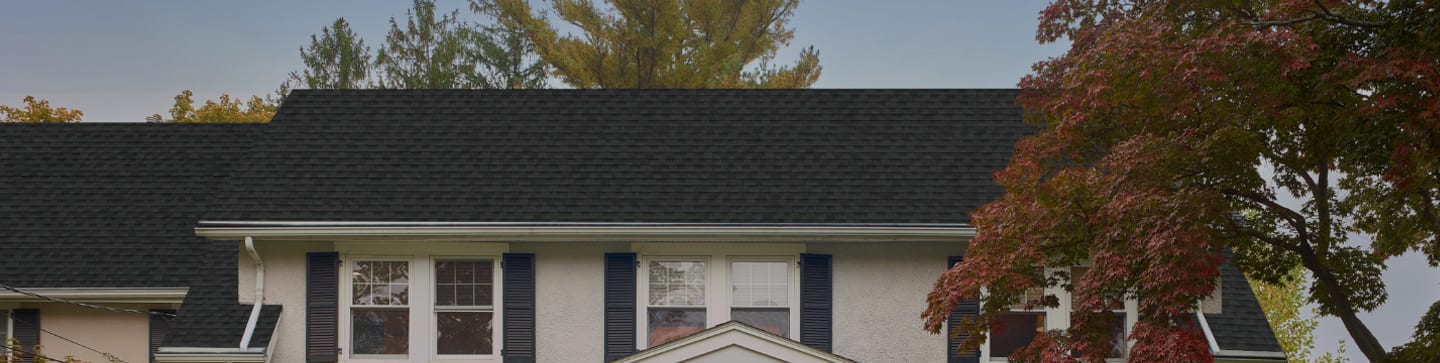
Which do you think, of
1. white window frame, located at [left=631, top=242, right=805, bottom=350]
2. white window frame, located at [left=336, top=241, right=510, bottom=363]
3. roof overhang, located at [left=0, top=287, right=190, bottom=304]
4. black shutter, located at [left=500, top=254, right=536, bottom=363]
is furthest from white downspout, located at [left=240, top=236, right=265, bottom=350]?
white window frame, located at [left=631, top=242, right=805, bottom=350]

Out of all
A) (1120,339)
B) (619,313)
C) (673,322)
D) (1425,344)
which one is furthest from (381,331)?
(1425,344)

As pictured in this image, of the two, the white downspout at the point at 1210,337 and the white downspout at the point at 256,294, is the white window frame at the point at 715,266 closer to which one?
the white downspout at the point at 256,294

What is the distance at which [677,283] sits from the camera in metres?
15.9

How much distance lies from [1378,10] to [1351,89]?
2.31ft

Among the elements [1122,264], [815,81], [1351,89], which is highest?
[815,81]

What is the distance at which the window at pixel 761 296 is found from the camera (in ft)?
51.6

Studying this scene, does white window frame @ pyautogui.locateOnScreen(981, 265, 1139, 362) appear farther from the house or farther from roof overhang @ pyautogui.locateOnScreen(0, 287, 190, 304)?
roof overhang @ pyautogui.locateOnScreen(0, 287, 190, 304)

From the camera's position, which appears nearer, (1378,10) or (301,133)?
(1378,10)

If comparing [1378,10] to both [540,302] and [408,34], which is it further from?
[408,34]

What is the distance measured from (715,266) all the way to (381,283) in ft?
12.8

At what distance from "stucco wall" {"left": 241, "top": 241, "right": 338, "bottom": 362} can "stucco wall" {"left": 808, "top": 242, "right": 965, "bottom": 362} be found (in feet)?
19.5

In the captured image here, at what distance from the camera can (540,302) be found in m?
15.8

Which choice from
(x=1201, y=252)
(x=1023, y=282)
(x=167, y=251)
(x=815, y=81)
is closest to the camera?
(x=1201, y=252)

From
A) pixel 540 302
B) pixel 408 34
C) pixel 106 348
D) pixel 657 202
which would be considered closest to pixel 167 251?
pixel 106 348
